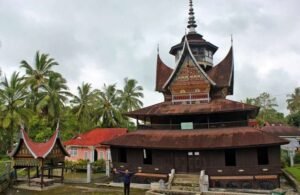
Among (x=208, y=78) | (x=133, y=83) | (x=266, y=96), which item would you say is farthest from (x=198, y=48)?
(x=266, y=96)

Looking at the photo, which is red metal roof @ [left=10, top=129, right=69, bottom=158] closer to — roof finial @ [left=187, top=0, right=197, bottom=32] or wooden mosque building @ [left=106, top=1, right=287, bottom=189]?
wooden mosque building @ [left=106, top=1, right=287, bottom=189]

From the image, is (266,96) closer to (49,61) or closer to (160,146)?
(49,61)

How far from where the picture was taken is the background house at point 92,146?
34.4 metres

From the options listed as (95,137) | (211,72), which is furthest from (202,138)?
(95,137)

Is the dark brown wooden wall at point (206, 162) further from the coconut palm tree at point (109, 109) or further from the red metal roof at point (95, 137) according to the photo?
the coconut palm tree at point (109, 109)

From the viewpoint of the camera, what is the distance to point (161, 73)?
3061cm

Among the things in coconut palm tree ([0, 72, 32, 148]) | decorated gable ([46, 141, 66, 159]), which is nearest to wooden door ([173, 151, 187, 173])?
decorated gable ([46, 141, 66, 159])

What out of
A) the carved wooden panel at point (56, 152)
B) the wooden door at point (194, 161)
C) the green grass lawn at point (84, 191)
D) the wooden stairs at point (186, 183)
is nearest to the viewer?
the wooden stairs at point (186, 183)

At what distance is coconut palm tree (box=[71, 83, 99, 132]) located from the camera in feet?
146

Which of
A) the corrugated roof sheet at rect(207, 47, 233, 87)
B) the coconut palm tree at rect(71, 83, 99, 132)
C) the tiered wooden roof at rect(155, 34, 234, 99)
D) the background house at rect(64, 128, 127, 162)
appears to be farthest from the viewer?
the coconut palm tree at rect(71, 83, 99, 132)

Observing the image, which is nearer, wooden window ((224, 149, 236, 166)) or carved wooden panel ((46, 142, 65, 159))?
wooden window ((224, 149, 236, 166))

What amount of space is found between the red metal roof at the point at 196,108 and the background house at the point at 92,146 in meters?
9.47

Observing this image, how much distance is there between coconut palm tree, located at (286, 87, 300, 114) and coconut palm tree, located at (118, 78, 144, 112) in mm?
32838

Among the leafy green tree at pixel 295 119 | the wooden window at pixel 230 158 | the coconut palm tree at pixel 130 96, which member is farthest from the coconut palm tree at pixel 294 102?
the wooden window at pixel 230 158
